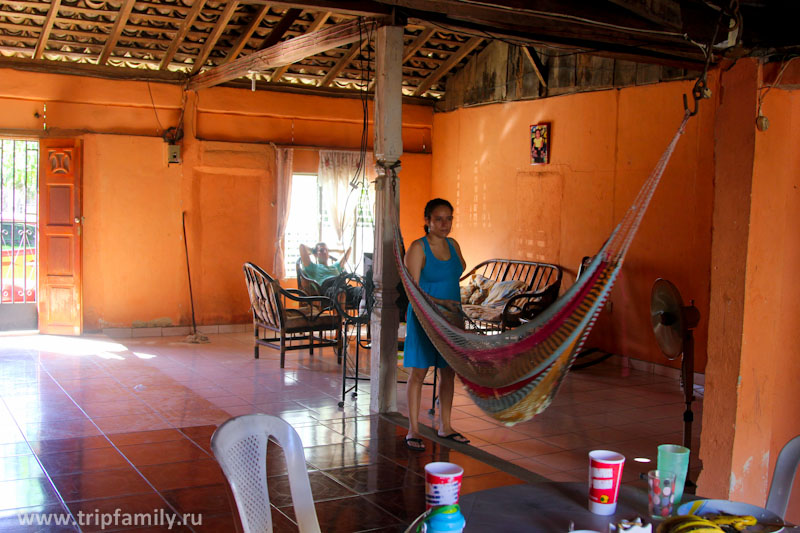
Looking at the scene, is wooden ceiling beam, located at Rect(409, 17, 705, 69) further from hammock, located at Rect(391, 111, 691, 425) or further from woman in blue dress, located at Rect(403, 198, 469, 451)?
hammock, located at Rect(391, 111, 691, 425)

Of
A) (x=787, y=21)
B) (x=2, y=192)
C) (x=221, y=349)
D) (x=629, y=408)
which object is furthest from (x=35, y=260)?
(x=787, y=21)

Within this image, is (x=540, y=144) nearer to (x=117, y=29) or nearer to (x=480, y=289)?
(x=480, y=289)

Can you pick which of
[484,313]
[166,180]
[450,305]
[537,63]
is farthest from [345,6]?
[166,180]

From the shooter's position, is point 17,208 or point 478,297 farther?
point 17,208

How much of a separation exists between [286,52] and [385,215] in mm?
2250

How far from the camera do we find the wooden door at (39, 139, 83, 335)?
8070 mm

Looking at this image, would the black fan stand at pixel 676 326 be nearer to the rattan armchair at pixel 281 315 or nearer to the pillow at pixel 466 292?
the rattan armchair at pixel 281 315

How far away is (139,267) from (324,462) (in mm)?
5132

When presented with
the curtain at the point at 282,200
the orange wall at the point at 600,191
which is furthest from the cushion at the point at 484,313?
the curtain at the point at 282,200

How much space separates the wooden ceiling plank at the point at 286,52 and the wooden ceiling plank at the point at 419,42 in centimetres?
202

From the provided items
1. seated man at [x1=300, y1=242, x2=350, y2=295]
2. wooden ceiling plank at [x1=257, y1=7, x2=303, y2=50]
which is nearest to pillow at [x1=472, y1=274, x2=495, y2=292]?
seated man at [x1=300, y1=242, x2=350, y2=295]

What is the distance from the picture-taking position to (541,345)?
10.2 feet

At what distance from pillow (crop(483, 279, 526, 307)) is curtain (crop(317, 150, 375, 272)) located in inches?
83.3

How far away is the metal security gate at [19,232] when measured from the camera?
27.6 feet
